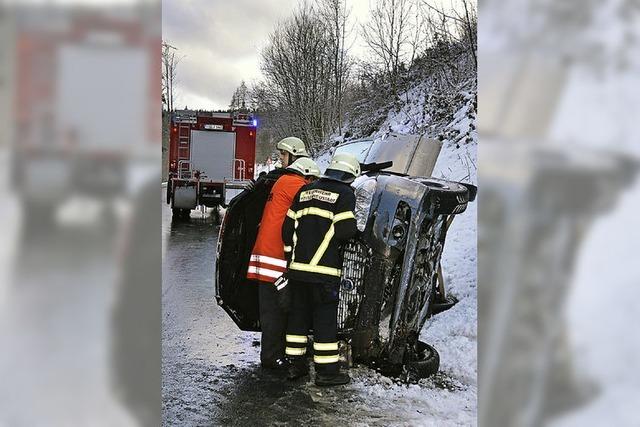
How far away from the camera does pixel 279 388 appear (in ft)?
13.5

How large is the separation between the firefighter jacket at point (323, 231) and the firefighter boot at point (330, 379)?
68cm

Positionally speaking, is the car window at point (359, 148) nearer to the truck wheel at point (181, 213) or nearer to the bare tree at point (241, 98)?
the truck wheel at point (181, 213)

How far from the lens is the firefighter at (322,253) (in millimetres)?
4051

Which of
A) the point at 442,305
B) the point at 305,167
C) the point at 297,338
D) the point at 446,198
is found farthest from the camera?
the point at 442,305

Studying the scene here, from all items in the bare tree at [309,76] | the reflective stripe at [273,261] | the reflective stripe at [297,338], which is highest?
the bare tree at [309,76]

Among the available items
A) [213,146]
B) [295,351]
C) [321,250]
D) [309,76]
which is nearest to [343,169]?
[321,250]

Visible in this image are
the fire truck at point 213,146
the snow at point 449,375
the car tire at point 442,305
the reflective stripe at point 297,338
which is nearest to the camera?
the snow at point 449,375

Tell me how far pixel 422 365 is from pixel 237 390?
140 centimetres

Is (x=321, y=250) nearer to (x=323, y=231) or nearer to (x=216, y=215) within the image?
(x=323, y=231)

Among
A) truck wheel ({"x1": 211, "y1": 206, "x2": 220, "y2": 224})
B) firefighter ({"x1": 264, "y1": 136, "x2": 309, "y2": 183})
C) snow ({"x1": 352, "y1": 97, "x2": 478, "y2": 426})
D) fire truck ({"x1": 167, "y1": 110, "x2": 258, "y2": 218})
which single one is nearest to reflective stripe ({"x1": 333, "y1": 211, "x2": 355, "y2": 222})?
firefighter ({"x1": 264, "y1": 136, "x2": 309, "y2": 183})

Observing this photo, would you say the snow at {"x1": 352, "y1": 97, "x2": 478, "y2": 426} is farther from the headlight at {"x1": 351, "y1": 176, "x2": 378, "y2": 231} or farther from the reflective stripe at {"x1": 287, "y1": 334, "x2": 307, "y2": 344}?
the headlight at {"x1": 351, "y1": 176, "x2": 378, "y2": 231}
